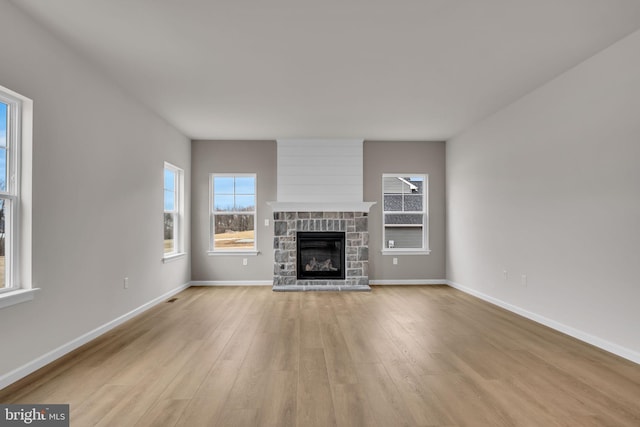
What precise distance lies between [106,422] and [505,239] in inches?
192

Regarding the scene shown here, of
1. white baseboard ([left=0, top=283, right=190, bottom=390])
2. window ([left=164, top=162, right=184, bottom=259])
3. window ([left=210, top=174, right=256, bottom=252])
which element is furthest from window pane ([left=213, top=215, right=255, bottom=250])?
white baseboard ([left=0, top=283, right=190, bottom=390])

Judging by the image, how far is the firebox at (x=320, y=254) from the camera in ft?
23.1

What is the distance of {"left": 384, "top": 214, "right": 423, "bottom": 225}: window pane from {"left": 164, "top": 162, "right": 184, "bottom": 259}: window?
3784 millimetres

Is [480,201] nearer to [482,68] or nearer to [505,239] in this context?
[505,239]

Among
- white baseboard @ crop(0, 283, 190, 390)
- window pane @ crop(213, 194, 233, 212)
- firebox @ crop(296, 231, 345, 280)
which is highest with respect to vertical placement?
window pane @ crop(213, 194, 233, 212)

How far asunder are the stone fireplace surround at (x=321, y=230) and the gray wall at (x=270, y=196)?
28cm

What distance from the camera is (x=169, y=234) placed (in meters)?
6.26

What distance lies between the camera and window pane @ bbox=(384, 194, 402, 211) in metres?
7.32

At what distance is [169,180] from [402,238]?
14.2 feet

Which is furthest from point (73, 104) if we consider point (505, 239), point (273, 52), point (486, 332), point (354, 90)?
point (505, 239)

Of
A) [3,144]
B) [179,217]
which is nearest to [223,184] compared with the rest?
[179,217]

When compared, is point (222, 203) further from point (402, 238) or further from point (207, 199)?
point (402, 238)

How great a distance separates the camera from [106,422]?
7.18ft

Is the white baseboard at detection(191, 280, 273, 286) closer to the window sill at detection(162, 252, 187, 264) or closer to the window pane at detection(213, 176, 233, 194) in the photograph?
the window sill at detection(162, 252, 187, 264)
